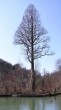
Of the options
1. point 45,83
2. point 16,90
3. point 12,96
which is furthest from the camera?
point 45,83

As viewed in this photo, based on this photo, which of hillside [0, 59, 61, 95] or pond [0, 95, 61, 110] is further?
hillside [0, 59, 61, 95]

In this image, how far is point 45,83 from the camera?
26188 mm

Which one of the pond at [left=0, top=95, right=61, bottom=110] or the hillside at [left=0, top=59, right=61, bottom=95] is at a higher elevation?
the hillside at [left=0, top=59, right=61, bottom=95]

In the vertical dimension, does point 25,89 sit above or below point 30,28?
below

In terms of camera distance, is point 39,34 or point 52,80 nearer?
point 39,34

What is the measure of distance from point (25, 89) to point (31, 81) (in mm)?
1113

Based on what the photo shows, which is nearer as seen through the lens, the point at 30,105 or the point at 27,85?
the point at 30,105

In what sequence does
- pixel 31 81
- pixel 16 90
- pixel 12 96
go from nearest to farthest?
pixel 12 96 < pixel 16 90 < pixel 31 81

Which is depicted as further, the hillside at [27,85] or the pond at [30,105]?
the hillside at [27,85]

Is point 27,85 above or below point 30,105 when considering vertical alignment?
above

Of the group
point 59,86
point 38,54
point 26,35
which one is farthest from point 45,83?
point 26,35

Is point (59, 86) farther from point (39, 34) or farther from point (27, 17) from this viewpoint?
point (27, 17)

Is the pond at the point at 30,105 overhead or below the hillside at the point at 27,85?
below

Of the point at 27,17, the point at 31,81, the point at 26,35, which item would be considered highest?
the point at 27,17
